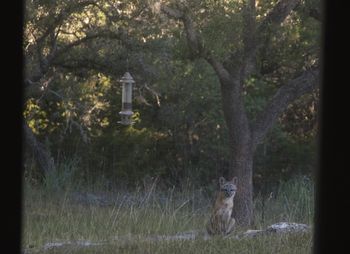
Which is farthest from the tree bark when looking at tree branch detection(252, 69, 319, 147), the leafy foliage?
the leafy foliage

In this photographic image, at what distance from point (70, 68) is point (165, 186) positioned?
4319mm

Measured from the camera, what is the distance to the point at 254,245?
909cm

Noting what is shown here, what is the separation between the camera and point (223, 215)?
11656 millimetres

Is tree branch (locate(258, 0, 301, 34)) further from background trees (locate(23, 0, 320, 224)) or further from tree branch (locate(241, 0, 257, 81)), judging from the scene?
tree branch (locate(241, 0, 257, 81))

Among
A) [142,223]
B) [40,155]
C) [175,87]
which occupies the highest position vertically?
[175,87]

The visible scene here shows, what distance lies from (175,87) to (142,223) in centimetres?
1012

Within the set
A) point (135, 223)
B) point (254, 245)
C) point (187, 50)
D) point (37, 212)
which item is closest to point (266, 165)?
point (187, 50)

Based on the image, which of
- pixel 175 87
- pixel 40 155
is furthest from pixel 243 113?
pixel 40 155

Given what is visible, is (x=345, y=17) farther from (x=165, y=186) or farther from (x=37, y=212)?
(x=165, y=186)

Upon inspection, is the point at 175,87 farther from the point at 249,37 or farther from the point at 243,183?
the point at 249,37

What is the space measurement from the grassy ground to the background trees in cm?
127

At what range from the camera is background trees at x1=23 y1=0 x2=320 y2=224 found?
14.5 meters

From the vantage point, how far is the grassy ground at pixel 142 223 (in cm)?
898

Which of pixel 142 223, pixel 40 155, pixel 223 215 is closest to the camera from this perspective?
pixel 142 223
